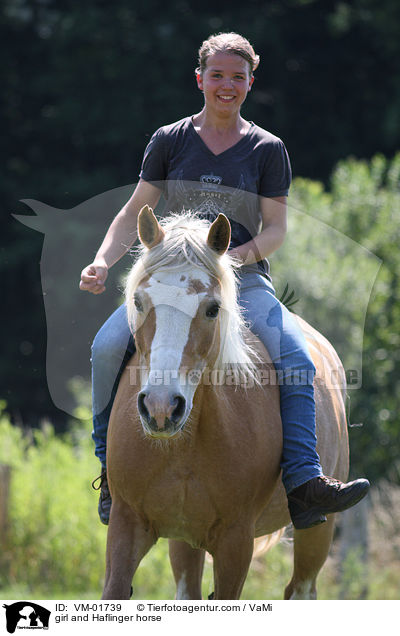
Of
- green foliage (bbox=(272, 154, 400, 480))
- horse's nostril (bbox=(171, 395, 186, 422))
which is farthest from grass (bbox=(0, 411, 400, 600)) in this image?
horse's nostril (bbox=(171, 395, 186, 422))

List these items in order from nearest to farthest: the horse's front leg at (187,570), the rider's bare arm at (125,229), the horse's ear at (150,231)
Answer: the horse's ear at (150,231) < the rider's bare arm at (125,229) < the horse's front leg at (187,570)

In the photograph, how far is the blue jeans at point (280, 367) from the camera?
427cm

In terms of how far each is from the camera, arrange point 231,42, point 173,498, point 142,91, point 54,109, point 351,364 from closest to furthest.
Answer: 1. point 173,498
2. point 231,42
3. point 351,364
4. point 142,91
5. point 54,109

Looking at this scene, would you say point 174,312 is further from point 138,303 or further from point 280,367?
point 280,367

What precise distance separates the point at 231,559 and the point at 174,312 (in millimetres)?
1330

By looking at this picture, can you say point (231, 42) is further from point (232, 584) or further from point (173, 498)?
point (232, 584)

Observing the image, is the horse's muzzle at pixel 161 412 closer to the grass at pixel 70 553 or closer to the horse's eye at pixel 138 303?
the horse's eye at pixel 138 303

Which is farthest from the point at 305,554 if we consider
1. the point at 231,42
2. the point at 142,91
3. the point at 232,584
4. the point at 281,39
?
the point at 281,39

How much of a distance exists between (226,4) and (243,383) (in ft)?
53.6

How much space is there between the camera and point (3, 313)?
18.7m

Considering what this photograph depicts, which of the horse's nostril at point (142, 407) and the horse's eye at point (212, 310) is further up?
the horse's eye at point (212, 310)

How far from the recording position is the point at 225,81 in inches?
176

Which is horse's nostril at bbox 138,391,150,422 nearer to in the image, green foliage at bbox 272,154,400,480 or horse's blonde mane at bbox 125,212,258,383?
horse's blonde mane at bbox 125,212,258,383
